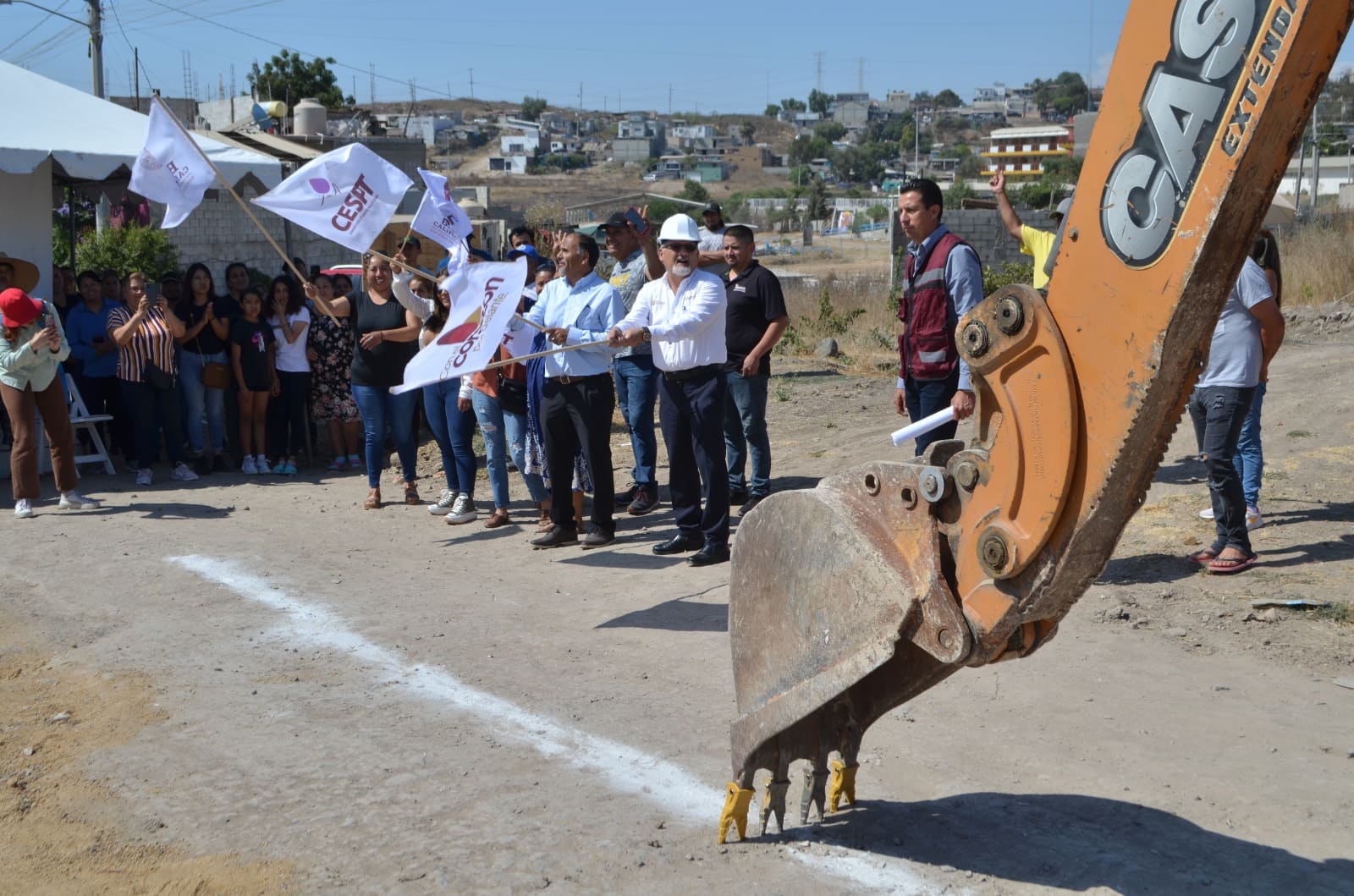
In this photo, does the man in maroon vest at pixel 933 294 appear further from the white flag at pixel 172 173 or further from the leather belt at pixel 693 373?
the white flag at pixel 172 173

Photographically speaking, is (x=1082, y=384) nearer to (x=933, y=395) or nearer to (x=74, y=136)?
(x=933, y=395)

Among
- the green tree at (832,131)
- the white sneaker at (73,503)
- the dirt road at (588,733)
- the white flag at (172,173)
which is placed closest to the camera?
the dirt road at (588,733)

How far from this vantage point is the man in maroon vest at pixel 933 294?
7699 millimetres

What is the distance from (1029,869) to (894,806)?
67cm

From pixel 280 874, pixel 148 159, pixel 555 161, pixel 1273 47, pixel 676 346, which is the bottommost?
pixel 280 874

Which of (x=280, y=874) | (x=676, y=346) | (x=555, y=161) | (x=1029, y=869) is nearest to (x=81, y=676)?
(x=280, y=874)

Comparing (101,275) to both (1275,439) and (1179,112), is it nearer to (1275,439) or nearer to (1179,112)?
(1275,439)

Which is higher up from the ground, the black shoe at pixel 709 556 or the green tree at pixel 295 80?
the green tree at pixel 295 80

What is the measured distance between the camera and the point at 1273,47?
2633 millimetres

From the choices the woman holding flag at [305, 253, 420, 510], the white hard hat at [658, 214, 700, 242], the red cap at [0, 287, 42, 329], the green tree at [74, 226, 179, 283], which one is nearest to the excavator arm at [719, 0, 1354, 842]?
the white hard hat at [658, 214, 700, 242]

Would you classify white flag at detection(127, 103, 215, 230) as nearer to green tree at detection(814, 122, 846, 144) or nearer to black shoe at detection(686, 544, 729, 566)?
black shoe at detection(686, 544, 729, 566)

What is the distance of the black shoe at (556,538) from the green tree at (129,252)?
11141 millimetres

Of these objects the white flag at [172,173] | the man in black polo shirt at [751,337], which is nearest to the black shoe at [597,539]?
the man in black polo shirt at [751,337]

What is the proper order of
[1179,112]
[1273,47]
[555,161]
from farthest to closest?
1. [555,161]
2. [1179,112]
3. [1273,47]
